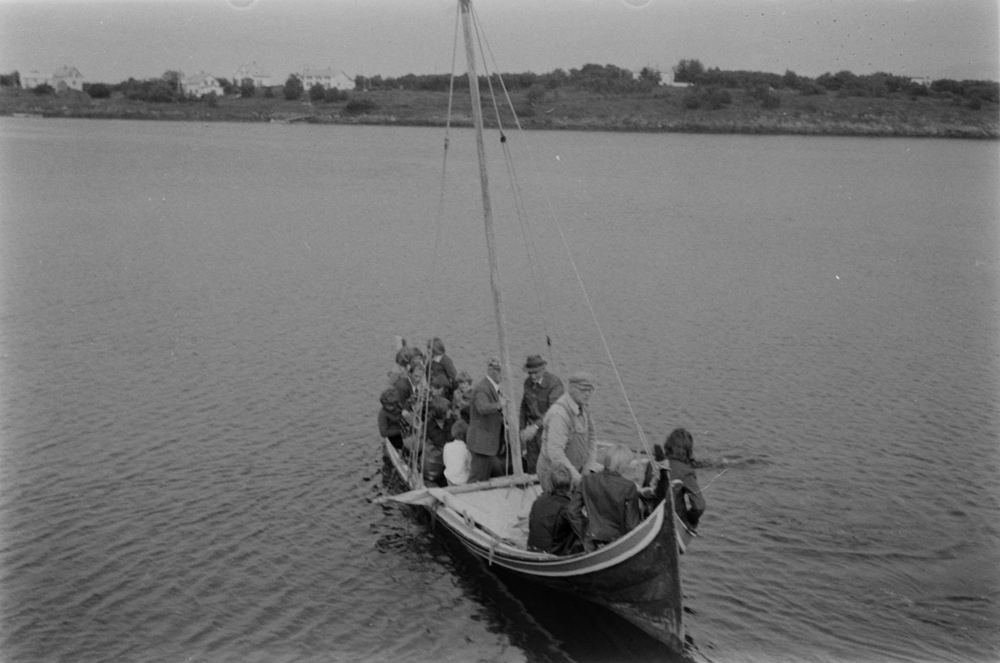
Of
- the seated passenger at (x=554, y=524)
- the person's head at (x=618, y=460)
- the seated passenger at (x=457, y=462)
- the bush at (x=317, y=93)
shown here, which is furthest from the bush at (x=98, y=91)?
the person's head at (x=618, y=460)

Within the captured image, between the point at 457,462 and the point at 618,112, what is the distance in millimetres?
127612

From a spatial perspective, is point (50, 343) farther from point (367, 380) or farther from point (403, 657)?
point (403, 657)

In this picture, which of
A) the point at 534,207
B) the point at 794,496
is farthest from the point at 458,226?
the point at 794,496

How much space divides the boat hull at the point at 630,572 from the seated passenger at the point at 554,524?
217 mm

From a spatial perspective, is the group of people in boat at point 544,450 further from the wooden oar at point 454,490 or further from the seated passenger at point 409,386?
the wooden oar at point 454,490

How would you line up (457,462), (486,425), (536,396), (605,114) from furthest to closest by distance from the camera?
(605,114), (457,462), (486,425), (536,396)

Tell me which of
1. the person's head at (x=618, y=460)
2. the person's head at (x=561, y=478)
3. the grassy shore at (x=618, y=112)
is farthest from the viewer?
the grassy shore at (x=618, y=112)

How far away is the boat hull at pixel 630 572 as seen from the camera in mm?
14430

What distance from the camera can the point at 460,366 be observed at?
3020cm

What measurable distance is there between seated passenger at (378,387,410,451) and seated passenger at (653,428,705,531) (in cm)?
750

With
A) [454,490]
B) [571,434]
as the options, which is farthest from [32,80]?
[571,434]

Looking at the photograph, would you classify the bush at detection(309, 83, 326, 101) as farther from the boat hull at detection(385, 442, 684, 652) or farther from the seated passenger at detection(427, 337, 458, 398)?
the boat hull at detection(385, 442, 684, 652)

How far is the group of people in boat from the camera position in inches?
580

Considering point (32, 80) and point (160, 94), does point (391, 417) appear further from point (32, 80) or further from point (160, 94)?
point (32, 80)
